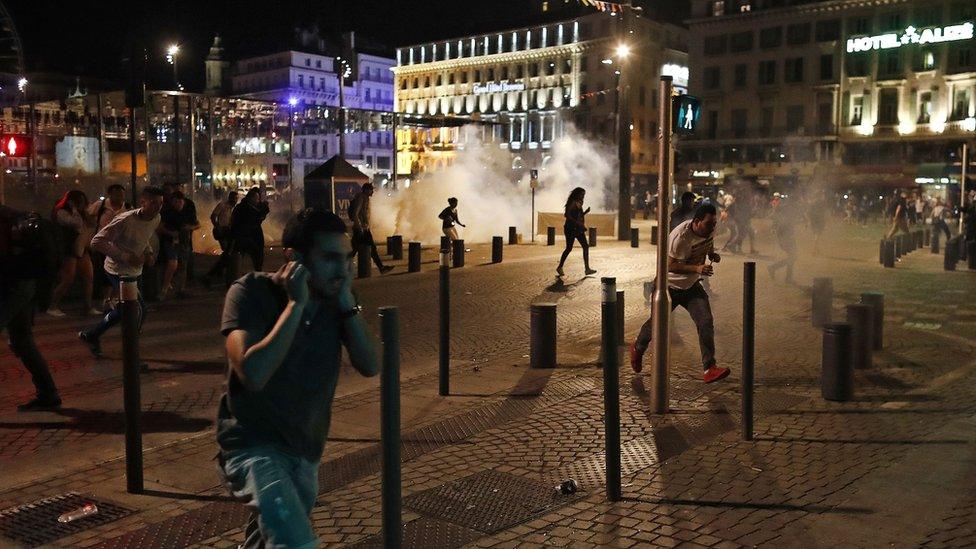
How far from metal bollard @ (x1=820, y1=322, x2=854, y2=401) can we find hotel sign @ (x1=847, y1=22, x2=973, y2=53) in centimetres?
4636

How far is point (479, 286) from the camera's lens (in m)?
15.1

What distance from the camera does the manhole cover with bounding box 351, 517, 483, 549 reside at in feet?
13.7

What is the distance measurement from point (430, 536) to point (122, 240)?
5.00 metres

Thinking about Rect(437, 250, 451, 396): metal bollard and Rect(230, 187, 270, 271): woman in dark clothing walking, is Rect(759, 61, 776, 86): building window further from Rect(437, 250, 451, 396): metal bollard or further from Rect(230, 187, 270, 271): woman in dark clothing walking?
Rect(437, 250, 451, 396): metal bollard

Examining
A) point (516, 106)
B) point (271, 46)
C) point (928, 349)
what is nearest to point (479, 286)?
point (928, 349)

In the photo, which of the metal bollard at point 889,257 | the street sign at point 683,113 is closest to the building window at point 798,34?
the metal bollard at point 889,257

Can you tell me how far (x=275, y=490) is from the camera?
271 cm

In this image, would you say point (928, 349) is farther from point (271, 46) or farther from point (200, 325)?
point (271, 46)

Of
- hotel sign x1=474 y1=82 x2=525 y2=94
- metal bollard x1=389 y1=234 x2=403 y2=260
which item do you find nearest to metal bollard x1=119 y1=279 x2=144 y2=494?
metal bollard x1=389 y1=234 x2=403 y2=260

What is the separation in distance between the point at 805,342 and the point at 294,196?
736 inches

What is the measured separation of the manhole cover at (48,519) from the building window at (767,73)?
71.0 m

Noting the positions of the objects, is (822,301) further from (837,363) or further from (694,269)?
(837,363)

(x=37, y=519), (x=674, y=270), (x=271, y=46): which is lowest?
(x=37, y=519)

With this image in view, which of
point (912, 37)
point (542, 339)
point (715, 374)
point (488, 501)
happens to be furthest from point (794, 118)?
point (488, 501)
